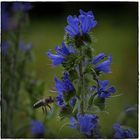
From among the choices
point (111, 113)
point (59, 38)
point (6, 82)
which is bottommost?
point (111, 113)

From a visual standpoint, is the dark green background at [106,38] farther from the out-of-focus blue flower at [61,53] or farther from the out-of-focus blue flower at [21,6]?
the out-of-focus blue flower at [61,53]

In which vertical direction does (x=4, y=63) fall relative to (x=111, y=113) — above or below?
above

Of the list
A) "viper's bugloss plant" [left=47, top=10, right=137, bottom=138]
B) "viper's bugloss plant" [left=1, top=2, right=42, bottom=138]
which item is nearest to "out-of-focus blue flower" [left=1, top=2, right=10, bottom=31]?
"viper's bugloss plant" [left=1, top=2, right=42, bottom=138]

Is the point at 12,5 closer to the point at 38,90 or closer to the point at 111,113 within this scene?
the point at 38,90

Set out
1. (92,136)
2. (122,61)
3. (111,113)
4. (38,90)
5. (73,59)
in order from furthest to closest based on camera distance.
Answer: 1. (122,61)
2. (111,113)
3. (38,90)
4. (92,136)
5. (73,59)

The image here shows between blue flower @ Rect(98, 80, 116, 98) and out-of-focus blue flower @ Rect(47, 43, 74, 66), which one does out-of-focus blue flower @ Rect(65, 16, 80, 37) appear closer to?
out-of-focus blue flower @ Rect(47, 43, 74, 66)

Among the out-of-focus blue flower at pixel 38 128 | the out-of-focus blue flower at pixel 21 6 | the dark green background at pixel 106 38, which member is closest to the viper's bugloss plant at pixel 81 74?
the out-of-focus blue flower at pixel 38 128

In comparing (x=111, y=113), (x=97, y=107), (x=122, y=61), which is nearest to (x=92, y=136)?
(x=97, y=107)
